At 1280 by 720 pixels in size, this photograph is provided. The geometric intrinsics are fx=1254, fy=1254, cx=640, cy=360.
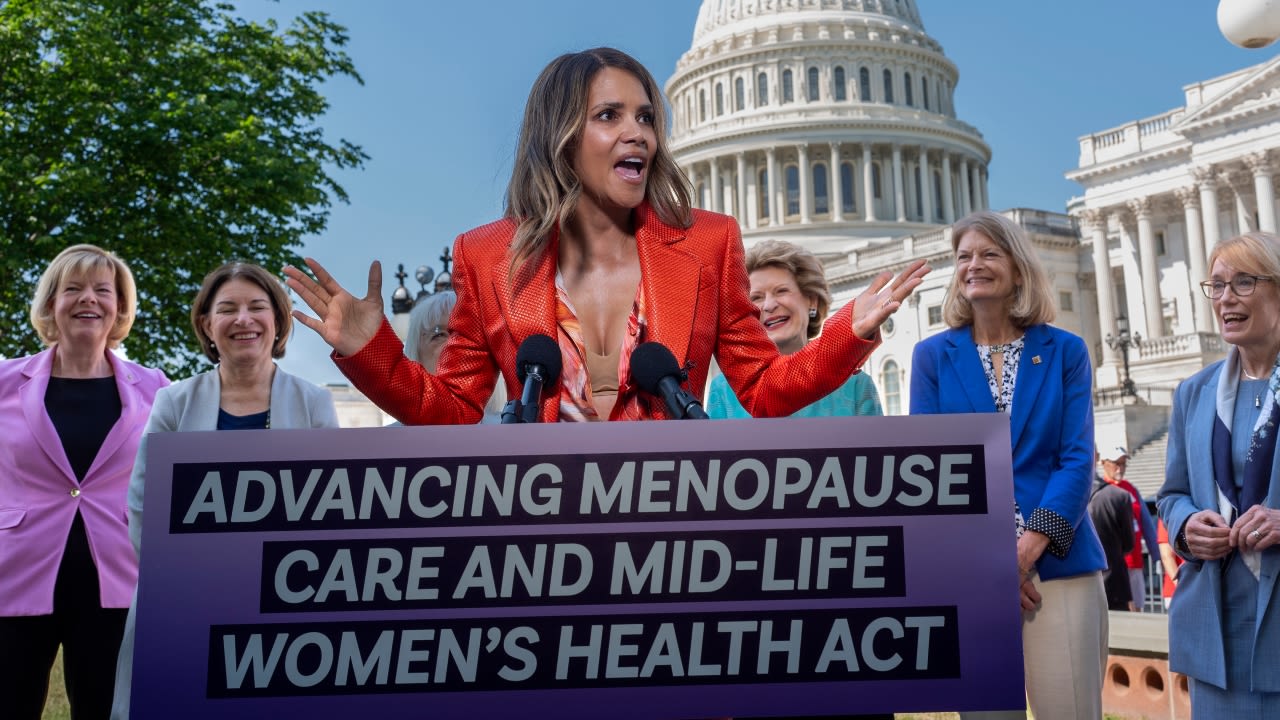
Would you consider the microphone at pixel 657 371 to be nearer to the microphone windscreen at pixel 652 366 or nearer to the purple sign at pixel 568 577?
the microphone windscreen at pixel 652 366

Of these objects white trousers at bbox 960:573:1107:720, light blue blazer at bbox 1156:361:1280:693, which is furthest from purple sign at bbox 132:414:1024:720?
light blue blazer at bbox 1156:361:1280:693

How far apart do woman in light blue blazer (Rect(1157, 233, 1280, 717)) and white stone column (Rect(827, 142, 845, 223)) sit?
74.5 metres

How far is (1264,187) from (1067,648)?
48.1 metres

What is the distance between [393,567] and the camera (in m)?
1.93

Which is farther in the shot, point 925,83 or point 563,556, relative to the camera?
point 925,83

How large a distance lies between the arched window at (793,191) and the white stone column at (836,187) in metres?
1.97

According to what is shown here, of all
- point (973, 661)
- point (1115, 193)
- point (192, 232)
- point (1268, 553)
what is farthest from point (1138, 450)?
point (973, 661)

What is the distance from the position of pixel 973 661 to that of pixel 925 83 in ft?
282

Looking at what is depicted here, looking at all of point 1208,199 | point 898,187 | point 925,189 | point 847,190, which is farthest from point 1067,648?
point 925,189

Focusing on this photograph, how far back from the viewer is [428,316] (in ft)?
18.9

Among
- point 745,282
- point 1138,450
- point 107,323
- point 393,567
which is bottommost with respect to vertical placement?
point 393,567

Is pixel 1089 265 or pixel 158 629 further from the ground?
pixel 1089 265

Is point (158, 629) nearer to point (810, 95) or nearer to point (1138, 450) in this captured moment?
point (1138, 450)

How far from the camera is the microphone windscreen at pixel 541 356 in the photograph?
Result: 2342 millimetres
